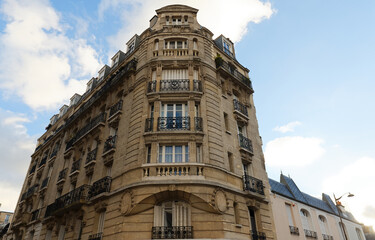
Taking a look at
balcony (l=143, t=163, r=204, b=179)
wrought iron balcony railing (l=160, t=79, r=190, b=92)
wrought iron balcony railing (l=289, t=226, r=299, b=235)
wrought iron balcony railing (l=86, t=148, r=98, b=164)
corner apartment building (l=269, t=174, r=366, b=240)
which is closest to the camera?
balcony (l=143, t=163, r=204, b=179)

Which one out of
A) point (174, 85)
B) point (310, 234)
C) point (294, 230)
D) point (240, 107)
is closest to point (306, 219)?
point (310, 234)

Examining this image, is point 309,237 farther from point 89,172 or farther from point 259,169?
point 89,172

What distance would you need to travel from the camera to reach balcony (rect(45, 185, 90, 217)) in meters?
16.2

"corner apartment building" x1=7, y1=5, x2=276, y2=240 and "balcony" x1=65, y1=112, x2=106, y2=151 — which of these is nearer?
"corner apartment building" x1=7, y1=5, x2=276, y2=240

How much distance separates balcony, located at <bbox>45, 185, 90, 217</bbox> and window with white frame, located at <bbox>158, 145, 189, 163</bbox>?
6.20m

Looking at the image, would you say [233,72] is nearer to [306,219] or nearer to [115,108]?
[115,108]

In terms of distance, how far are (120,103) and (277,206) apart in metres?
13.1

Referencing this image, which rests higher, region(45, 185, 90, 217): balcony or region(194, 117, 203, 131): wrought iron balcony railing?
region(194, 117, 203, 131): wrought iron balcony railing

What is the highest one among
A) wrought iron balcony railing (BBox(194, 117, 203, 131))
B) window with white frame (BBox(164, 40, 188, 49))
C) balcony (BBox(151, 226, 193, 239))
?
window with white frame (BBox(164, 40, 188, 49))

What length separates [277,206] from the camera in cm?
1764

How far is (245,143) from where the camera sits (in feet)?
55.5

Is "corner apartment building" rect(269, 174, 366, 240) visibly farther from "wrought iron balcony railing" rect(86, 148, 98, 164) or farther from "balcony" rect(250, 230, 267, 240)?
"wrought iron balcony railing" rect(86, 148, 98, 164)

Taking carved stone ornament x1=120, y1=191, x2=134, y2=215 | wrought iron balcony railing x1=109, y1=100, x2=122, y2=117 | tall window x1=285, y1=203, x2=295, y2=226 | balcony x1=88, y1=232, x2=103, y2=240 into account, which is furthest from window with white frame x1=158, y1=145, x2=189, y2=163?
tall window x1=285, y1=203, x2=295, y2=226

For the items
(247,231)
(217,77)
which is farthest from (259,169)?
A: (217,77)
